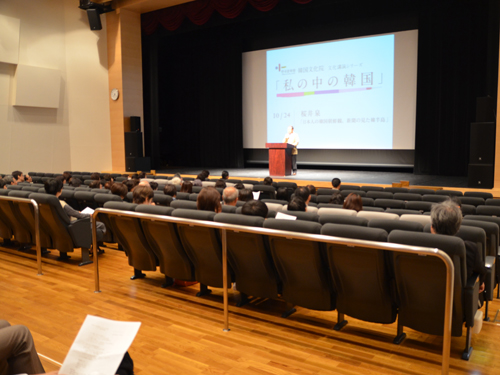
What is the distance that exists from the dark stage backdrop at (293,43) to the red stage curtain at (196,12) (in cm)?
15

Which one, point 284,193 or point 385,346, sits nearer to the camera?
point 385,346

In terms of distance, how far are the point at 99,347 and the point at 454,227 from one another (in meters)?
2.21

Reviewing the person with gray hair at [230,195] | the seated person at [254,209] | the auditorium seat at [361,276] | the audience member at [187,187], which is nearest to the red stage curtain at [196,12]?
the audience member at [187,187]

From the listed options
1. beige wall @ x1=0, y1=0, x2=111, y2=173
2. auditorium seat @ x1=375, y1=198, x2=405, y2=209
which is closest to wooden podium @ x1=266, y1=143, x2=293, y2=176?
auditorium seat @ x1=375, y1=198, x2=405, y2=209

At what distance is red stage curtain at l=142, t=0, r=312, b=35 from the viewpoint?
11.5 metres

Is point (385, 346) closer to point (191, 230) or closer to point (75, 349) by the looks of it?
point (191, 230)

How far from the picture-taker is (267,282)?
10.9 ft

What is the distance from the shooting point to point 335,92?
12695 millimetres

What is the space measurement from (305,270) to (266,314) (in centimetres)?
63

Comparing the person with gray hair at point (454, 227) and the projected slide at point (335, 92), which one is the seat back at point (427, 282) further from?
the projected slide at point (335, 92)

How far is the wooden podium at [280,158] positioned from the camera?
11398mm

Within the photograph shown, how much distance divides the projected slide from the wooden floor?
9.25 meters

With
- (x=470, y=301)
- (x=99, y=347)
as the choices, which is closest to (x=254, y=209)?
(x=470, y=301)

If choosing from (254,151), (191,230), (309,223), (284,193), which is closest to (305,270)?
(309,223)
